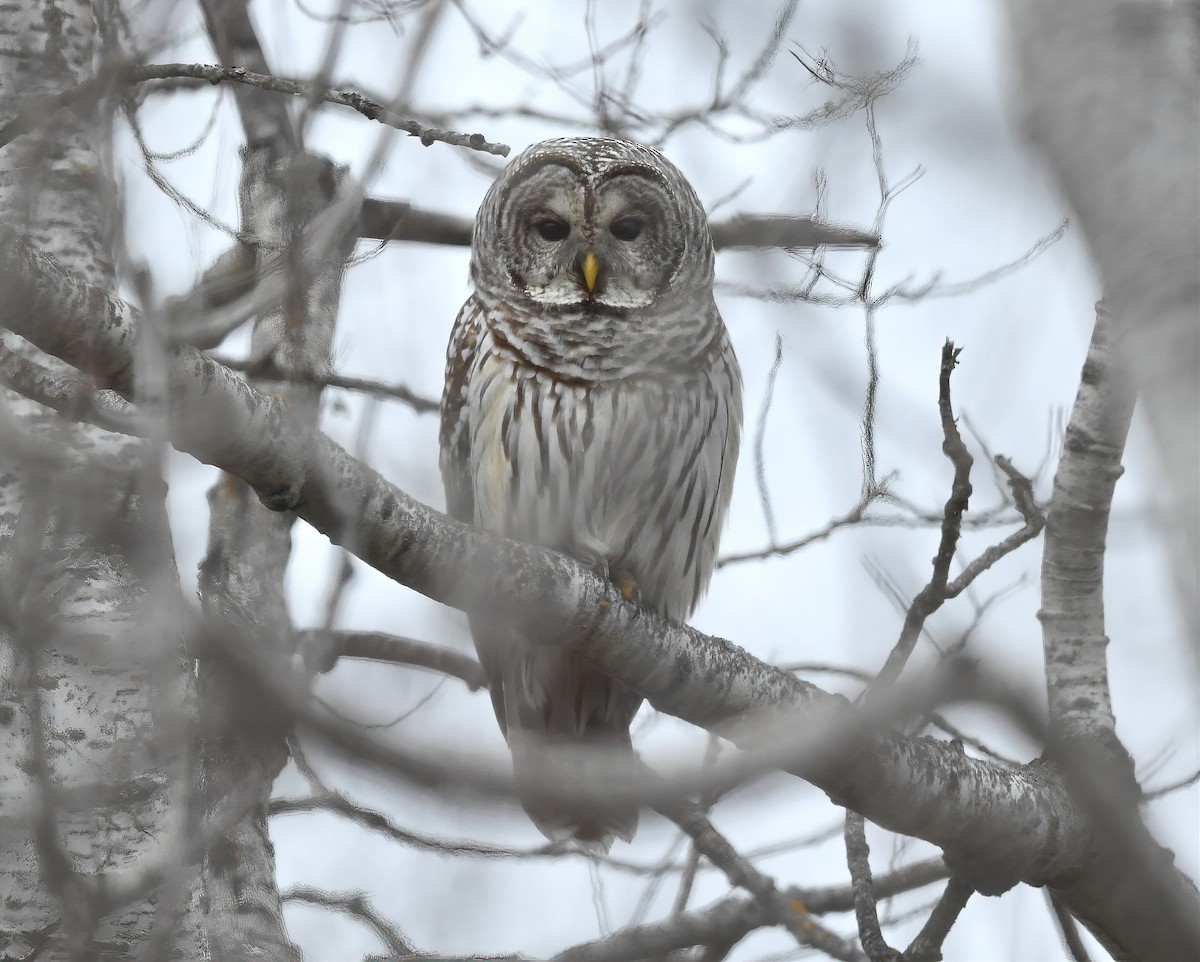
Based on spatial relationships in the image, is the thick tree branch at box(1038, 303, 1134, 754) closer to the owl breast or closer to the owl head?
the owl breast

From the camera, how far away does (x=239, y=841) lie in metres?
3.46

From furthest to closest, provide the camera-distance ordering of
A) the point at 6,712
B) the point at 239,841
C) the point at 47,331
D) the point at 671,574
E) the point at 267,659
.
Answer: the point at 671,574 < the point at 239,841 < the point at 6,712 < the point at 47,331 < the point at 267,659

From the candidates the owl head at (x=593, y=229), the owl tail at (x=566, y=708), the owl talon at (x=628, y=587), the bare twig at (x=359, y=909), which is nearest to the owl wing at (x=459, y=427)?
the owl head at (x=593, y=229)

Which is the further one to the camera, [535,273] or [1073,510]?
[535,273]

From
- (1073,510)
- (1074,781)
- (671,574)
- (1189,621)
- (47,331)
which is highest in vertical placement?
(671,574)

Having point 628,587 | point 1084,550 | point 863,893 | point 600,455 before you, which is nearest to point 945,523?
point 1084,550

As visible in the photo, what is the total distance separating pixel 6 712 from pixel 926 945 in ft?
6.66

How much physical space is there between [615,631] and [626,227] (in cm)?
191

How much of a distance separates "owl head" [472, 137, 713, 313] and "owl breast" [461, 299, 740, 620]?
32cm

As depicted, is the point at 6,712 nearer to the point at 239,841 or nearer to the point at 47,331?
the point at 239,841

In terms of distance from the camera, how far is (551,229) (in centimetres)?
459

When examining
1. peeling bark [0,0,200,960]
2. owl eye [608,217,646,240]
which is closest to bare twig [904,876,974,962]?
peeling bark [0,0,200,960]

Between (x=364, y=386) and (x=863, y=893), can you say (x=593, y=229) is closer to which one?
(x=364, y=386)

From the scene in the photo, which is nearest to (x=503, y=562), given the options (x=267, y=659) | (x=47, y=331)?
(x=47, y=331)
